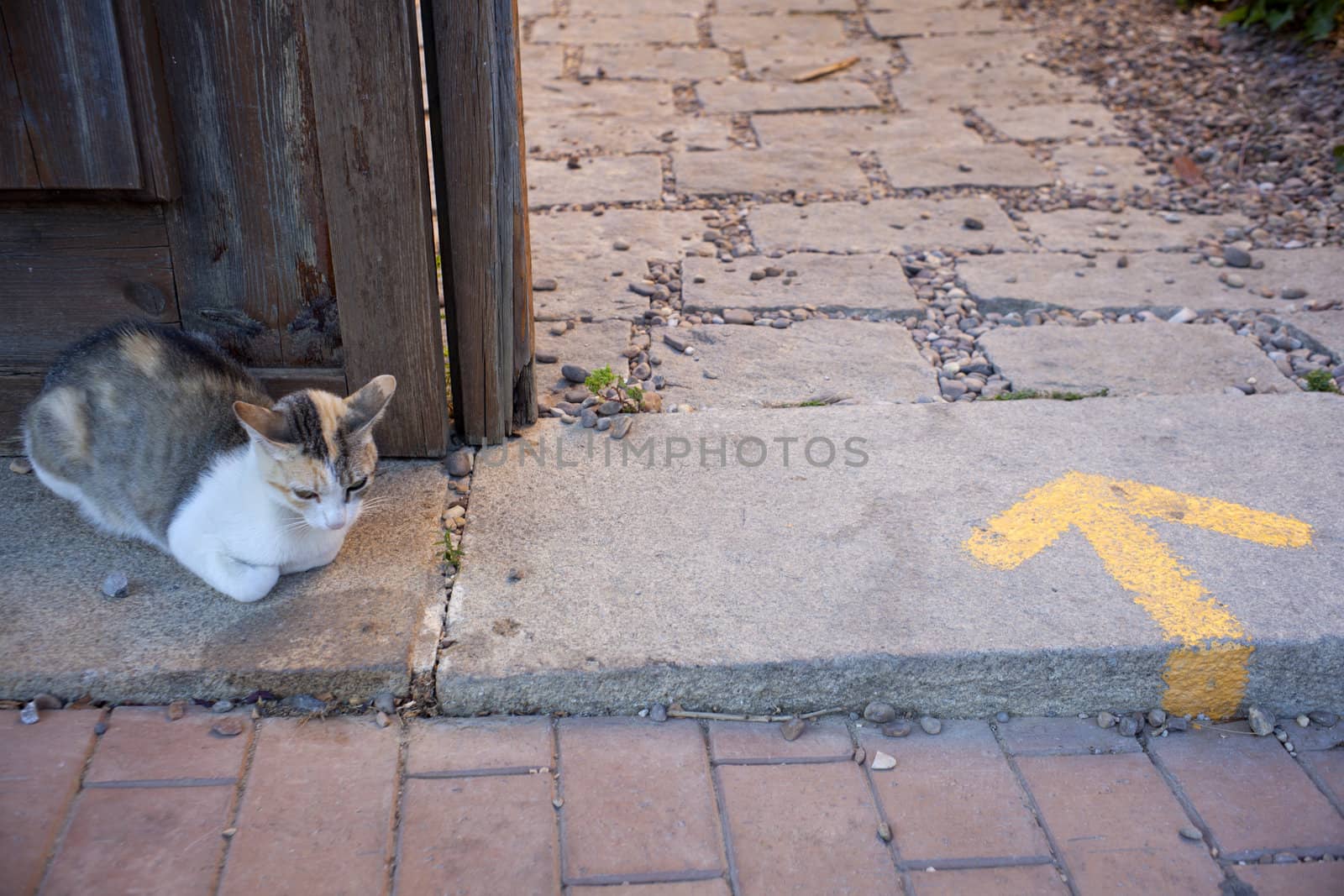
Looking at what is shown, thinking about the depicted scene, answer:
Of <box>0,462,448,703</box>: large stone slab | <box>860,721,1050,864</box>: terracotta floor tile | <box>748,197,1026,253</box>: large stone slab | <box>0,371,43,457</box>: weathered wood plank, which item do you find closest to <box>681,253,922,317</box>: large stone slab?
<box>748,197,1026,253</box>: large stone slab

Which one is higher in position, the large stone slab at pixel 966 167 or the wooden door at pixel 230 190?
the wooden door at pixel 230 190

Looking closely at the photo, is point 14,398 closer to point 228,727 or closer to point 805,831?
point 228,727

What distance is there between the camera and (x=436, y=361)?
2.93 metres

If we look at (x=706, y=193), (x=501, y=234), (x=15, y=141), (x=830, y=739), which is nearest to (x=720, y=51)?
(x=706, y=193)

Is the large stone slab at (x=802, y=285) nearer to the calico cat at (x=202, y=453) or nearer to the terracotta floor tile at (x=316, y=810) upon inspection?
the calico cat at (x=202, y=453)

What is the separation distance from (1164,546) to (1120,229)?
242 cm

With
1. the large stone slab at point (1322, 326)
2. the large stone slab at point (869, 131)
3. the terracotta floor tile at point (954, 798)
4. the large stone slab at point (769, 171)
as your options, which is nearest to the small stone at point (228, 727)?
the terracotta floor tile at point (954, 798)

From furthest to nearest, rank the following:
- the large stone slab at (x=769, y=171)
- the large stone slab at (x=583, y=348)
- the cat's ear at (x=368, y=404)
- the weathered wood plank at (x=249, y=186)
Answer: the large stone slab at (x=769, y=171) < the large stone slab at (x=583, y=348) < the weathered wood plank at (x=249, y=186) < the cat's ear at (x=368, y=404)

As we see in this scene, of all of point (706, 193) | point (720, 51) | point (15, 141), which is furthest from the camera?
point (720, 51)

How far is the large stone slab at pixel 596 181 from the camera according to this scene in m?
4.98

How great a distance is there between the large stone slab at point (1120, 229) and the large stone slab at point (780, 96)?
5.58 ft

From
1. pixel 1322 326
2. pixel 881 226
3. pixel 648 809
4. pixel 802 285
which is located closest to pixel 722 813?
pixel 648 809

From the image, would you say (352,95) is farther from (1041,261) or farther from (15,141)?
(1041,261)

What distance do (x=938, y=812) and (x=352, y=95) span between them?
2102 millimetres
